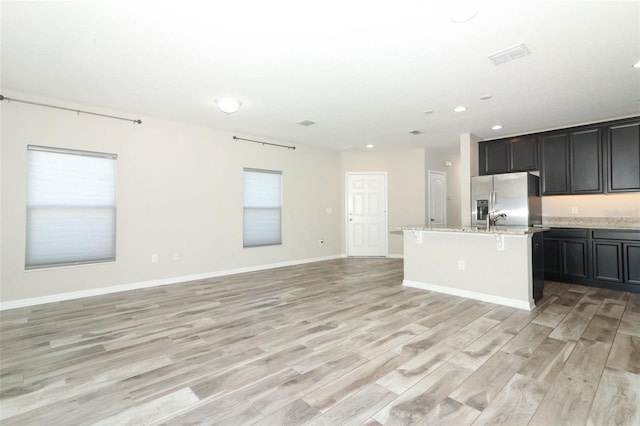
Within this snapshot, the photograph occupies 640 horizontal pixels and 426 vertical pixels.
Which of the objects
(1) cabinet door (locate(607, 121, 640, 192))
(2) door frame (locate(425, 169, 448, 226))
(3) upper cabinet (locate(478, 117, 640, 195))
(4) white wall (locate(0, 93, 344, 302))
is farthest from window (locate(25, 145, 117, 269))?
(1) cabinet door (locate(607, 121, 640, 192))

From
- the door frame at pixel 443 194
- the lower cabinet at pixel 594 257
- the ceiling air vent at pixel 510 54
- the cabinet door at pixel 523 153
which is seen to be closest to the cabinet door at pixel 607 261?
the lower cabinet at pixel 594 257

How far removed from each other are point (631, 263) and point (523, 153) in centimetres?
224

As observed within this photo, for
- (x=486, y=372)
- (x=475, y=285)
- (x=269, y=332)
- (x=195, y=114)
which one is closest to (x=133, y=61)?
(x=195, y=114)

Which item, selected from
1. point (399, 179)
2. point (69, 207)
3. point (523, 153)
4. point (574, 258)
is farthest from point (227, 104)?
point (574, 258)

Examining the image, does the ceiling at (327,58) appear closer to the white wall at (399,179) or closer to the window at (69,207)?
the window at (69,207)

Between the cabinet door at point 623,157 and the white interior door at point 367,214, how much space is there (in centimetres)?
392

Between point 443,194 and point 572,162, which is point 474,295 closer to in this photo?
point 572,162

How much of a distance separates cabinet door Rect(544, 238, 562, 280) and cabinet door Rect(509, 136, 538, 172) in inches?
52.3

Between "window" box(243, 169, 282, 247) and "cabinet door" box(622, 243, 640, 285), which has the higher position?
"window" box(243, 169, 282, 247)

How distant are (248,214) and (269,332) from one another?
10.9 feet

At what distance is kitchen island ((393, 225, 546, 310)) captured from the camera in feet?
11.7

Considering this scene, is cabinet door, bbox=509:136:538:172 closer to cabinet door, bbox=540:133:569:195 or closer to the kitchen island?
cabinet door, bbox=540:133:569:195

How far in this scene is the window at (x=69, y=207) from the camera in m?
3.84

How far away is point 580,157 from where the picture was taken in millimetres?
4883
